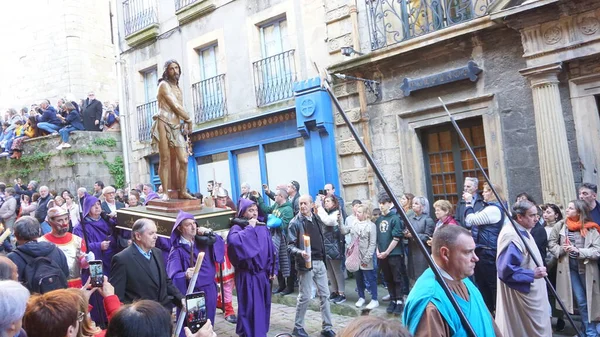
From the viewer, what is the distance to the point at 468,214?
6488 mm

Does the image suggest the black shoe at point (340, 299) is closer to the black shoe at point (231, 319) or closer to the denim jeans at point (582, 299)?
the black shoe at point (231, 319)

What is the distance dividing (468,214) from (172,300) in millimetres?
4000

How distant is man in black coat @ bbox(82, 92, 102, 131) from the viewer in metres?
16.5

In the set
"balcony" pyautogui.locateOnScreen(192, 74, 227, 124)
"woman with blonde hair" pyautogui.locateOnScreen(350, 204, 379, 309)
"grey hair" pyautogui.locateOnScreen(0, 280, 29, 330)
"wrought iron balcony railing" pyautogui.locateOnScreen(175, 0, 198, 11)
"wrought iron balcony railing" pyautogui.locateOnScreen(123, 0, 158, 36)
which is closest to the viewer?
"grey hair" pyautogui.locateOnScreen(0, 280, 29, 330)

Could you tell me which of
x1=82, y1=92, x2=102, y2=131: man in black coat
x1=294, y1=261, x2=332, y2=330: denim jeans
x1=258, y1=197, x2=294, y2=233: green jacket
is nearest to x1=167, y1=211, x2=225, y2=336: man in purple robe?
x1=294, y1=261, x2=332, y2=330: denim jeans

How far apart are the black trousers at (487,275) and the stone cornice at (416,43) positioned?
4.11 m

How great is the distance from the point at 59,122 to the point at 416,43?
12811 millimetres

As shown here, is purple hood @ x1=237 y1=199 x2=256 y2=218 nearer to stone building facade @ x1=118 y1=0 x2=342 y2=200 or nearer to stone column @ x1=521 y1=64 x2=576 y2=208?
stone column @ x1=521 y1=64 x2=576 y2=208

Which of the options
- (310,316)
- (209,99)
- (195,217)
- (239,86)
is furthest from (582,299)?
(209,99)

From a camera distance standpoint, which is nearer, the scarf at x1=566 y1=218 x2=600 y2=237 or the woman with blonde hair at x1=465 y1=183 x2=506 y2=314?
the scarf at x1=566 y1=218 x2=600 y2=237

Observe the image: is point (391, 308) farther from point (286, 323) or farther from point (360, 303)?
point (286, 323)

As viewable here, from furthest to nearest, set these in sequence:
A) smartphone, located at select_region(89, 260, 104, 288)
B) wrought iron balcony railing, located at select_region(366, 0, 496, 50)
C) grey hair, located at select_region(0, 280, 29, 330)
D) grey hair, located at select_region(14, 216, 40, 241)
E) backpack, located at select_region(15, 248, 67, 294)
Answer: wrought iron balcony railing, located at select_region(366, 0, 496, 50) → grey hair, located at select_region(14, 216, 40, 241) → backpack, located at select_region(15, 248, 67, 294) → smartphone, located at select_region(89, 260, 104, 288) → grey hair, located at select_region(0, 280, 29, 330)

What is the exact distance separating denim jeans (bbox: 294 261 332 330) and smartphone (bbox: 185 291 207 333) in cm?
382

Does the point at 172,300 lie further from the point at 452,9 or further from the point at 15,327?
the point at 452,9
